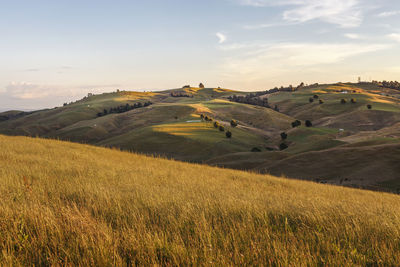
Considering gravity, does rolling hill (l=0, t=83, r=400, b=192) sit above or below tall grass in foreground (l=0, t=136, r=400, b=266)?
below

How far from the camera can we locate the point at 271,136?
101 meters

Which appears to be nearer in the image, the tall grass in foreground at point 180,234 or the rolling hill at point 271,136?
the tall grass in foreground at point 180,234

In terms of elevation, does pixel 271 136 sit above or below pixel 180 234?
below

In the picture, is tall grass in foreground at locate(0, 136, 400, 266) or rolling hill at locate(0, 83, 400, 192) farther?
rolling hill at locate(0, 83, 400, 192)

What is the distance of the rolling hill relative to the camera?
40000mm

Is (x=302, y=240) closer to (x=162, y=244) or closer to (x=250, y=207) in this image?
(x=250, y=207)

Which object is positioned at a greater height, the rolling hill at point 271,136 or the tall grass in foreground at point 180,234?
the tall grass in foreground at point 180,234

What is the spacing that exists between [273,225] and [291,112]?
6305 inches

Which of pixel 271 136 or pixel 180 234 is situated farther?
pixel 271 136

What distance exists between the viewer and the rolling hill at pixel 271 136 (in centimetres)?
4000

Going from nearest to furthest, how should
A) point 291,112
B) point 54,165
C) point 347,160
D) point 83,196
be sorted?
point 83,196 < point 54,165 < point 347,160 < point 291,112

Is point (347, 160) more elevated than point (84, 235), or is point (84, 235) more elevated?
point (84, 235)

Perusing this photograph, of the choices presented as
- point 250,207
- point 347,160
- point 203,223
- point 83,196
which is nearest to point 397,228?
point 250,207

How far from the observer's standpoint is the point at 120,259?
4.26 m
